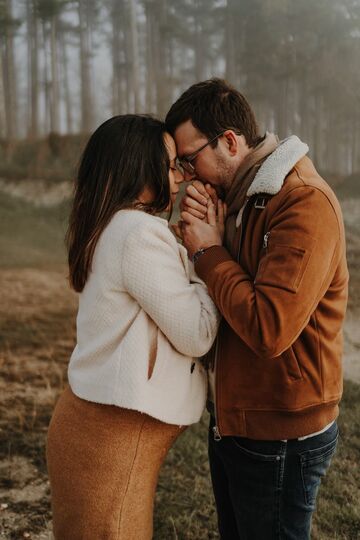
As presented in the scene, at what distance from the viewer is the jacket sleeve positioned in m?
1.26

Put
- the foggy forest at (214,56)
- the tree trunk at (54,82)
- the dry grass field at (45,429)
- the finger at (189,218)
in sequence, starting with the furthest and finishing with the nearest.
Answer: the tree trunk at (54,82), the foggy forest at (214,56), the dry grass field at (45,429), the finger at (189,218)

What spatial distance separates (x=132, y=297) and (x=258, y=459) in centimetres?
59

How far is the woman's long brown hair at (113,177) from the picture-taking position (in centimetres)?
150

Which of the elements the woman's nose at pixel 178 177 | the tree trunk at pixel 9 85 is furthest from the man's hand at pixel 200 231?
the tree trunk at pixel 9 85

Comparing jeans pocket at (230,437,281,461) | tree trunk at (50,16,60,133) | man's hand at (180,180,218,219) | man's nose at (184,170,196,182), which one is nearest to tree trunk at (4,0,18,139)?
tree trunk at (50,16,60,133)

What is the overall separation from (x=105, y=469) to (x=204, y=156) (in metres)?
1.03

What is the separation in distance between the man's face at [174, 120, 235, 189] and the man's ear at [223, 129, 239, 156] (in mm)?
14

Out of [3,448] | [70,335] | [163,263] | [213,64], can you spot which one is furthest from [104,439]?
[213,64]

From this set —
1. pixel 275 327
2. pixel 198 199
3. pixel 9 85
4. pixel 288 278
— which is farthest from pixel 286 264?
pixel 9 85

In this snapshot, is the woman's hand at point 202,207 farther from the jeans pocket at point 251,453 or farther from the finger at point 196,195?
the jeans pocket at point 251,453

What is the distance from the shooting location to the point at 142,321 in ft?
4.70

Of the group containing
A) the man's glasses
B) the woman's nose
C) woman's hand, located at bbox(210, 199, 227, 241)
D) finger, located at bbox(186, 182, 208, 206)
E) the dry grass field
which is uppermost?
the man's glasses

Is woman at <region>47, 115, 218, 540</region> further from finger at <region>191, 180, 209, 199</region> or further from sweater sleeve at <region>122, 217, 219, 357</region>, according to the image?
finger at <region>191, 180, 209, 199</region>

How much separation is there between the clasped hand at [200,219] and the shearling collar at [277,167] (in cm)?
18
